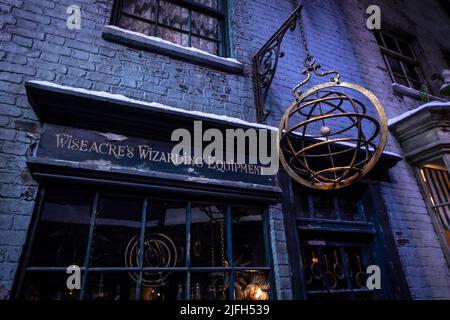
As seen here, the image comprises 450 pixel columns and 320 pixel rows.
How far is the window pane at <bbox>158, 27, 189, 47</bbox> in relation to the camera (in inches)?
138

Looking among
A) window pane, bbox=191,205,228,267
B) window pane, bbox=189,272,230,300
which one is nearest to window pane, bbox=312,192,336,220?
window pane, bbox=191,205,228,267

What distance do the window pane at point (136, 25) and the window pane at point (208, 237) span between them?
7.30 ft

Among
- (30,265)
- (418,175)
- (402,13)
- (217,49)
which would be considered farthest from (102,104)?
(402,13)

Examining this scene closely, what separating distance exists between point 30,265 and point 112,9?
274 cm

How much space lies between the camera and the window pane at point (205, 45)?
367cm

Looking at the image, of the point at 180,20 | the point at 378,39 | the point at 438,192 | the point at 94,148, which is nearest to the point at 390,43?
the point at 378,39

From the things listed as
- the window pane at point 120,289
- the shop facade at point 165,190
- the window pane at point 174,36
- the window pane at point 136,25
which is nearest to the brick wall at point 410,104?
the shop facade at point 165,190

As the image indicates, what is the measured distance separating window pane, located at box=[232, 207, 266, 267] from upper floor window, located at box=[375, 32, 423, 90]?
4.21 meters

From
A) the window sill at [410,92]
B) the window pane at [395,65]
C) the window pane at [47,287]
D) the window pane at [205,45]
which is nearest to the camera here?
the window pane at [47,287]

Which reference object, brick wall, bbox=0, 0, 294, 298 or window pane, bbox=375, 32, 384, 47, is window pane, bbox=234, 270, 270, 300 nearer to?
brick wall, bbox=0, 0, 294, 298

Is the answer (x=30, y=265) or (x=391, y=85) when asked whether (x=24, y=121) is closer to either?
(x=30, y=265)

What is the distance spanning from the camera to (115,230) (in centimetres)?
235

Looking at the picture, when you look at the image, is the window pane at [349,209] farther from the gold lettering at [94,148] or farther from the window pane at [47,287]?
the window pane at [47,287]
